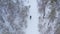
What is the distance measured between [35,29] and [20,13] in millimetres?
208

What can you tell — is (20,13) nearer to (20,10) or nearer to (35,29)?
(20,10)

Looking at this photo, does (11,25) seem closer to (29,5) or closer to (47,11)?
(29,5)

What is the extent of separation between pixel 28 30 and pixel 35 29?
0.07 meters

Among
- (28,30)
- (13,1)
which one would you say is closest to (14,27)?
(28,30)

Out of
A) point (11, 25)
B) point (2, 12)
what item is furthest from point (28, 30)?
point (2, 12)

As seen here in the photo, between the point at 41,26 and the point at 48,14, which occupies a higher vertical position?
the point at 48,14

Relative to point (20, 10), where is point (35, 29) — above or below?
below

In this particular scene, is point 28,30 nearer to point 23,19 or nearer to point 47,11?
point 23,19

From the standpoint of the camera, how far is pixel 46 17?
130 centimetres

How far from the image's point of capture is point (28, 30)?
133cm

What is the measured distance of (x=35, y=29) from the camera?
4.36 feet

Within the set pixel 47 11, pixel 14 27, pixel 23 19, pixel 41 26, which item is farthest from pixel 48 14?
pixel 14 27

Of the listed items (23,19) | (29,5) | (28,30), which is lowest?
(28,30)

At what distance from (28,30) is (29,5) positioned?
0.24 m
